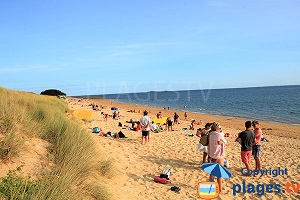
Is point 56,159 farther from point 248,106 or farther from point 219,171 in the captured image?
point 248,106

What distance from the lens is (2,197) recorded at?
2.85 meters

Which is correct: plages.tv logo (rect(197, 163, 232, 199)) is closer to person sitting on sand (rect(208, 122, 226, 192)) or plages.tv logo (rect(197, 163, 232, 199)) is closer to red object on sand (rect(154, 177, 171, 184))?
person sitting on sand (rect(208, 122, 226, 192))

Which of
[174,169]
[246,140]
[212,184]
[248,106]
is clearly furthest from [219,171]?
A: [248,106]

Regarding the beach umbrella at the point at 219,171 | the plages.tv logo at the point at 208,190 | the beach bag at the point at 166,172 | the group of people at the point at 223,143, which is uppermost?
the group of people at the point at 223,143

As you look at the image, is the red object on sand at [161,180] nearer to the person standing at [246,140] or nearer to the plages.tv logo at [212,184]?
the plages.tv logo at [212,184]

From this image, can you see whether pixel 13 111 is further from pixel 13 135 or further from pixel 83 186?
pixel 83 186

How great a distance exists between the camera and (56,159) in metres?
4.60

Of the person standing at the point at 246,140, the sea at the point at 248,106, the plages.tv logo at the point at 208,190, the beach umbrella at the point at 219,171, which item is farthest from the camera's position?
the sea at the point at 248,106

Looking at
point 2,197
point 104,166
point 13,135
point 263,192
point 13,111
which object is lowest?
point 263,192

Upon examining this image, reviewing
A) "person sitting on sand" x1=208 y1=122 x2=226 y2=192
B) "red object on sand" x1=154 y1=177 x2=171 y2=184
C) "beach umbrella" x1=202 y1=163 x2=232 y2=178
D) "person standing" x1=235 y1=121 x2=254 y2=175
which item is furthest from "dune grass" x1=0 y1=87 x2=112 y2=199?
"person standing" x1=235 y1=121 x2=254 y2=175

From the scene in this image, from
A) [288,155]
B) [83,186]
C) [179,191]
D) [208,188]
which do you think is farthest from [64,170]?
[288,155]

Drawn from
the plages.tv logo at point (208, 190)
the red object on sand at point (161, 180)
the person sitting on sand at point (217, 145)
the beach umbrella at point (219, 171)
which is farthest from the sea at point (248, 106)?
the red object on sand at point (161, 180)

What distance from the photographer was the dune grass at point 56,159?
3.05 meters

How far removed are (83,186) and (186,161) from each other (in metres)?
4.59
